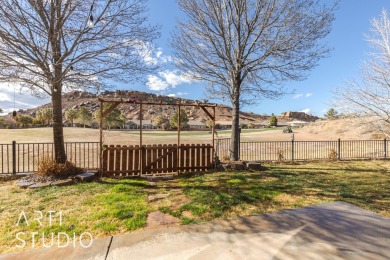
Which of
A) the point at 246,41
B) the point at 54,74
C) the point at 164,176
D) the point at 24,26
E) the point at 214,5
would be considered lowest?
the point at 164,176

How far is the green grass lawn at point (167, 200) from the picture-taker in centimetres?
385

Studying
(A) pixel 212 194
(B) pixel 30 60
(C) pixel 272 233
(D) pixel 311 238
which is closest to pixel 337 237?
(D) pixel 311 238

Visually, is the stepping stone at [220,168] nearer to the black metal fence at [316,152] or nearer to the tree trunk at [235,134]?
the tree trunk at [235,134]

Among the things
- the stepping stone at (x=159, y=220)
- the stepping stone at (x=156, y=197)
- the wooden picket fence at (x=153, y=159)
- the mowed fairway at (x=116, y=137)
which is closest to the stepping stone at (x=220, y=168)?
the wooden picket fence at (x=153, y=159)

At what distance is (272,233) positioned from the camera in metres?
3.42

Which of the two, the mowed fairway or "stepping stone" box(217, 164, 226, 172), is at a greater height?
the mowed fairway

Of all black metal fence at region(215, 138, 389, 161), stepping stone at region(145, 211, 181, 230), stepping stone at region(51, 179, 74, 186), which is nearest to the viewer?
stepping stone at region(145, 211, 181, 230)

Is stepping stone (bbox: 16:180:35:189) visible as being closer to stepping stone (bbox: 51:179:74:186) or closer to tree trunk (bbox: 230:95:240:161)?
stepping stone (bbox: 51:179:74:186)

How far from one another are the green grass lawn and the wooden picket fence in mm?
643

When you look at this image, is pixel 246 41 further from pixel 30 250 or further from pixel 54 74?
pixel 30 250

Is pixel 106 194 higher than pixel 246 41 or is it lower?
lower

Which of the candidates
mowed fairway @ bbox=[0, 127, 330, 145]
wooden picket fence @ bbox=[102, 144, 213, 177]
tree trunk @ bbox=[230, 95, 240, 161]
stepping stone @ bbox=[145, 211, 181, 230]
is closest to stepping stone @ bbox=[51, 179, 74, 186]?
wooden picket fence @ bbox=[102, 144, 213, 177]

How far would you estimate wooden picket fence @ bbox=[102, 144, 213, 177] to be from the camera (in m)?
7.81

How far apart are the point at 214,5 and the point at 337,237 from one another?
382 inches
